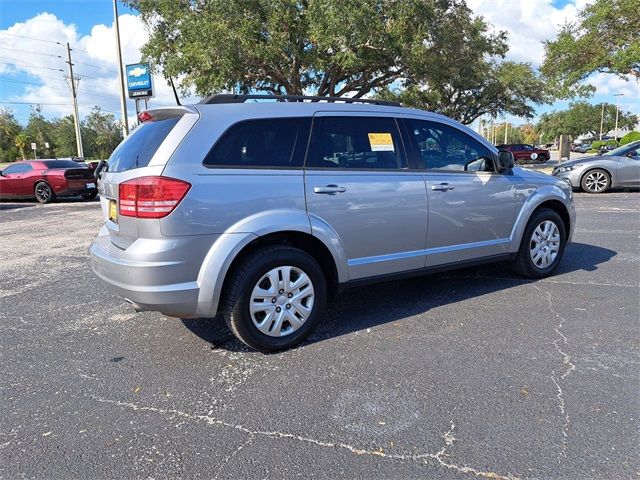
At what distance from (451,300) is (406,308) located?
513mm

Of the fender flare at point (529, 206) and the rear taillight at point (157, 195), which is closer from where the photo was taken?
the rear taillight at point (157, 195)

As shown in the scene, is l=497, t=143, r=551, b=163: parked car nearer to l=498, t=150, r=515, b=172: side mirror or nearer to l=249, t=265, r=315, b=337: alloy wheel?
l=498, t=150, r=515, b=172: side mirror

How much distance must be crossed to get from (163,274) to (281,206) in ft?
3.12

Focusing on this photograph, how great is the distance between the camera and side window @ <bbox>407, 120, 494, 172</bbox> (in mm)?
4191

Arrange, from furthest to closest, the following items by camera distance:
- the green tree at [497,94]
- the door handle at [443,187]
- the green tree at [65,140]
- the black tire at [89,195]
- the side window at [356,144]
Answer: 1. the green tree at [65,140]
2. the green tree at [497,94]
3. the black tire at [89,195]
4. the door handle at [443,187]
5. the side window at [356,144]

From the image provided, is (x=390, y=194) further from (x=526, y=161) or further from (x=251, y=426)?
(x=526, y=161)

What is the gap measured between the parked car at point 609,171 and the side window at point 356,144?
437 inches

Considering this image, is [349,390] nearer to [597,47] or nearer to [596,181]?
[596,181]

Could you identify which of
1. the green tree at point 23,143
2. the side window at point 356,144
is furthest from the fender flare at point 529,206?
the green tree at point 23,143

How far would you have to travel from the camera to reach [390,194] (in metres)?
3.85

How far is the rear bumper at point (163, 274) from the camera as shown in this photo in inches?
119

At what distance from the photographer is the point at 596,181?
13062 millimetres

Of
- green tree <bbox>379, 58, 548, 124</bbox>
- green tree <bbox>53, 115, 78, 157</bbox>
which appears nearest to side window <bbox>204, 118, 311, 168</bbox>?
green tree <bbox>379, 58, 548, 124</bbox>

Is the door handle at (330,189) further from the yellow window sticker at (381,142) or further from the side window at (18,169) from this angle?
the side window at (18,169)
